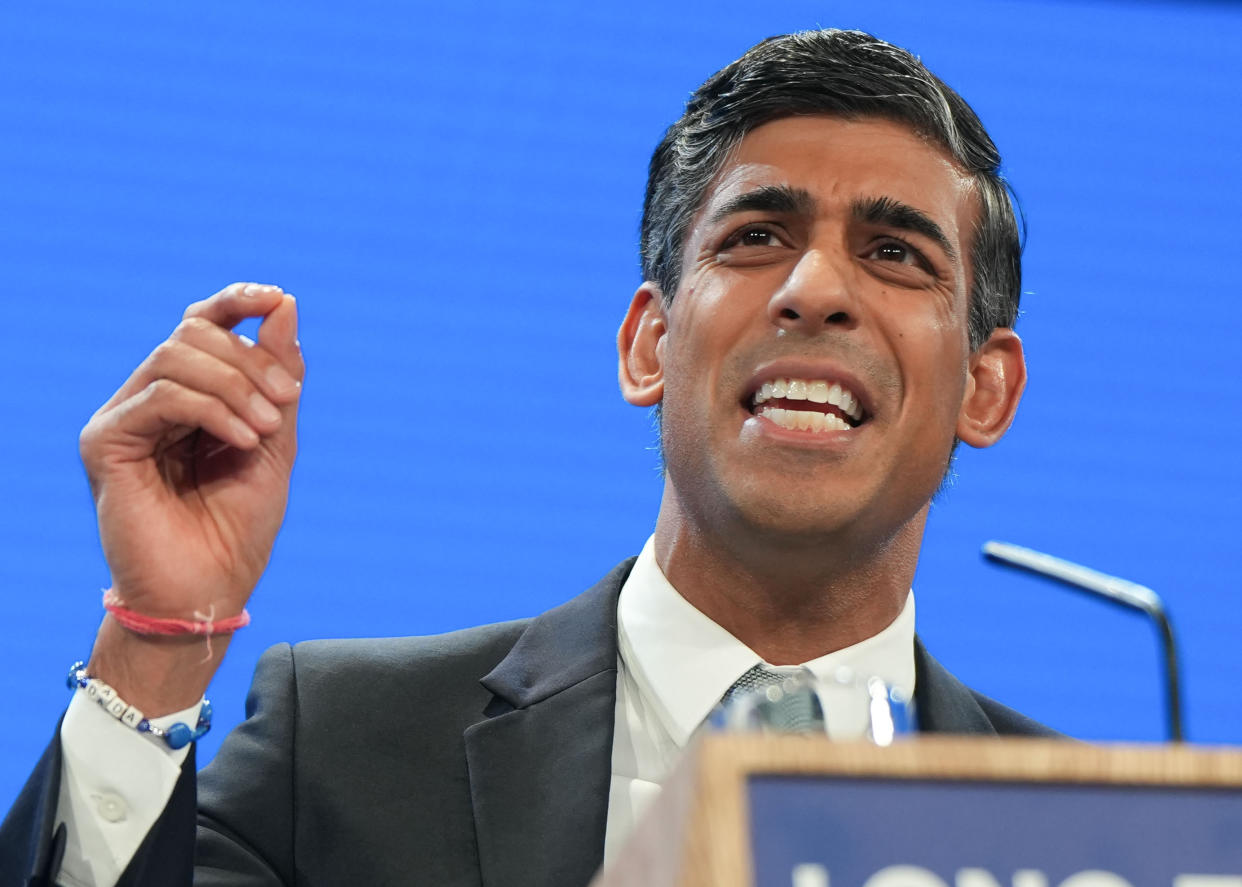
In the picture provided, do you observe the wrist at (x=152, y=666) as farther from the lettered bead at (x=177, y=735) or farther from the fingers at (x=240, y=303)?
the fingers at (x=240, y=303)

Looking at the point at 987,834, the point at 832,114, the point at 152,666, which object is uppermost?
the point at 832,114

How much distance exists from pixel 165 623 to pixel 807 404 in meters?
0.73

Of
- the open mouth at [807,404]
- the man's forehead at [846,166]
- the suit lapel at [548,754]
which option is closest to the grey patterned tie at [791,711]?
the suit lapel at [548,754]

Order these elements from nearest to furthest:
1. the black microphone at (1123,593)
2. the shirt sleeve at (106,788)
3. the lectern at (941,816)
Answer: the lectern at (941,816) → the shirt sleeve at (106,788) → the black microphone at (1123,593)

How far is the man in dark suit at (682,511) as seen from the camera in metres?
1.39

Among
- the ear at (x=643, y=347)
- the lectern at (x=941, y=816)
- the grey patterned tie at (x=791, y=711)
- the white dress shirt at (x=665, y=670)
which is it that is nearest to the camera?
the lectern at (x=941, y=816)

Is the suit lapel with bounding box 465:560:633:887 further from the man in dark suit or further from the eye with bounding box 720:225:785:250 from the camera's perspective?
the eye with bounding box 720:225:785:250

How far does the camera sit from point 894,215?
1.83m

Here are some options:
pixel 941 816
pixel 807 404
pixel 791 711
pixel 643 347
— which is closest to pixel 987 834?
pixel 941 816

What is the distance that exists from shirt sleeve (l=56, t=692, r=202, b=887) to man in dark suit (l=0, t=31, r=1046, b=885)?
10 millimetres

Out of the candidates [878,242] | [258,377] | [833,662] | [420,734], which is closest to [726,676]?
[833,662]

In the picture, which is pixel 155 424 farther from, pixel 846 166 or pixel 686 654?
pixel 846 166

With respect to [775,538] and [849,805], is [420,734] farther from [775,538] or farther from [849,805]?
[849,805]

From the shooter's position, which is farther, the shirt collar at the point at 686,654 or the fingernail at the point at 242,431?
the shirt collar at the point at 686,654
